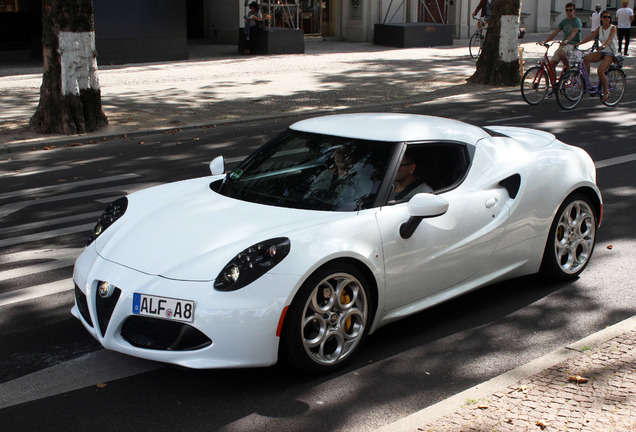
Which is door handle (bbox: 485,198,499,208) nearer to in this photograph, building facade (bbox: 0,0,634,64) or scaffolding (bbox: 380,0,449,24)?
building facade (bbox: 0,0,634,64)

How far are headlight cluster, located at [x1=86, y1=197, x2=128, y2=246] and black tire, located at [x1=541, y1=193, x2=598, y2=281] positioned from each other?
309 centimetres

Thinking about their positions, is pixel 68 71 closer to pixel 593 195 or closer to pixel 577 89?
pixel 593 195

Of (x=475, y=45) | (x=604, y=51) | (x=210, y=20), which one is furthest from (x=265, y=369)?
(x=210, y=20)

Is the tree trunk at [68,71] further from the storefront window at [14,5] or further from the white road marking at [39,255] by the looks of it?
the storefront window at [14,5]

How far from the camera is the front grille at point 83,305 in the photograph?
4.68 m

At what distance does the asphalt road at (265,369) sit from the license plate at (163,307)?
486mm

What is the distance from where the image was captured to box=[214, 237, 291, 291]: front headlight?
171 inches

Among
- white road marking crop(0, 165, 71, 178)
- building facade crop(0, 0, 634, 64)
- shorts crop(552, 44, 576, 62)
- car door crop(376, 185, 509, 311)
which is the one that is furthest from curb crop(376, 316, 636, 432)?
building facade crop(0, 0, 634, 64)

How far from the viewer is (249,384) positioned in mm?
4613

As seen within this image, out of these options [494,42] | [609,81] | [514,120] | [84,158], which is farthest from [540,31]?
[84,158]

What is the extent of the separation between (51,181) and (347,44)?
78.4 feet

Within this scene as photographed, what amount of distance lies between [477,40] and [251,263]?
2565cm

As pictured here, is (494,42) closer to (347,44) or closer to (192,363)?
(347,44)

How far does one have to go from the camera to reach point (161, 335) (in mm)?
4348
